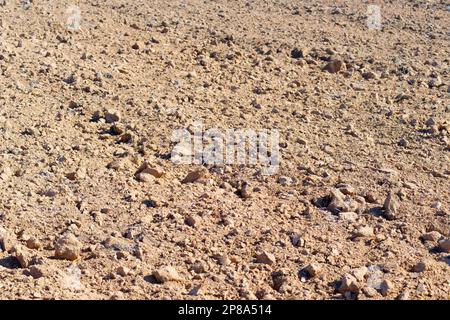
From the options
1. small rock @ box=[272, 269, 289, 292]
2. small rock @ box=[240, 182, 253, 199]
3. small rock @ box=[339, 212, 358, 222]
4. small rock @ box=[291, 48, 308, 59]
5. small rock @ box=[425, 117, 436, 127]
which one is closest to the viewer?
small rock @ box=[272, 269, 289, 292]

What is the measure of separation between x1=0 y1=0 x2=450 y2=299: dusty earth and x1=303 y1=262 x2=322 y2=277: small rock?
13mm

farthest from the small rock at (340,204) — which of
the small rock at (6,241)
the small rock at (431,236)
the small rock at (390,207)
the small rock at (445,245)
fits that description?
the small rock at (6,241)

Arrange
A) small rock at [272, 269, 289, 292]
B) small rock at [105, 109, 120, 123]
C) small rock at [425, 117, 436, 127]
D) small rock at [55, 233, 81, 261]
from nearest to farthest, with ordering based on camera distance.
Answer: small rock at [272, 269, 289, 292], small rock at [55, 233, 81, 261], small rock at [105, 109, 120, 123], small rock at [425, 117, 436, 127]

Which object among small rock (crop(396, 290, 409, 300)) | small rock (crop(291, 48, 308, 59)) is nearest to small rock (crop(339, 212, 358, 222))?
small rock (crop(396, 290, 409, 300))

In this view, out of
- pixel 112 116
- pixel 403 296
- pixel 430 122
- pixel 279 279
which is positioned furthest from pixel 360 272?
pixel 112 116

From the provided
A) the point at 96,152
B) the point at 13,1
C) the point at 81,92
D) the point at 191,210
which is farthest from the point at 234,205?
the point at 13,1

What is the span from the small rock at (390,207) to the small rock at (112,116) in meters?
1.95

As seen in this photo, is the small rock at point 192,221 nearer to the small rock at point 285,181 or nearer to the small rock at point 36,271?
the small rock at point 285,181

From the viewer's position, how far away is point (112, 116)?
5.28 meters

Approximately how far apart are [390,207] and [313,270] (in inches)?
33.0

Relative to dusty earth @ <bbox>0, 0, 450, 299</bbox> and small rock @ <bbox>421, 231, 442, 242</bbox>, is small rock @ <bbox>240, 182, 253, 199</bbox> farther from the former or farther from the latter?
small rock @ <bbox>421, 231, 442, 242</bbox>

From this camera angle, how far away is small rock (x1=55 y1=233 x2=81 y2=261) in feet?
12.5

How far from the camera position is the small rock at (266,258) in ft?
12.7

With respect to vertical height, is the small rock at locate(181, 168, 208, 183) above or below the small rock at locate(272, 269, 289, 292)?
above
